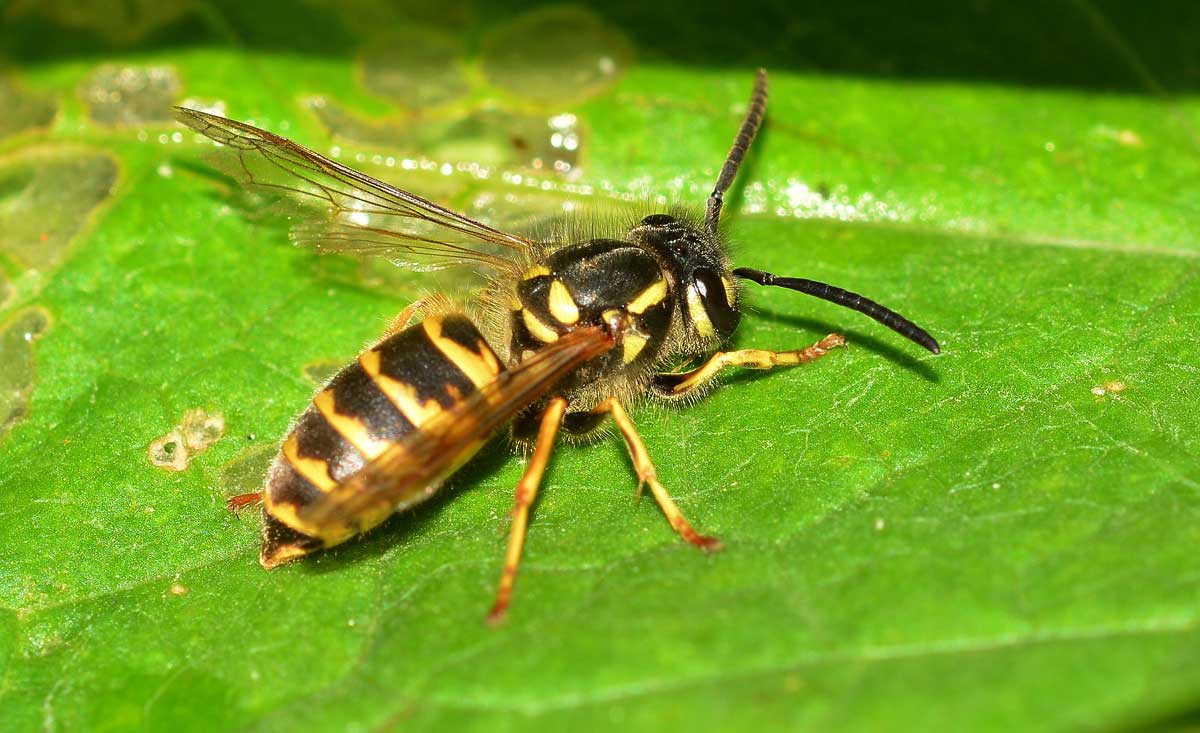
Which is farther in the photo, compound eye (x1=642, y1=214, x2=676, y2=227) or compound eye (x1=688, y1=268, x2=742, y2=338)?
compound eye (x1=642, y1=214, x2=676, y2=227)

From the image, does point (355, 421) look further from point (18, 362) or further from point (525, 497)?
point (18, 362)

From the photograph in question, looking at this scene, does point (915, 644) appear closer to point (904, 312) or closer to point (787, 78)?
point (904, 312)

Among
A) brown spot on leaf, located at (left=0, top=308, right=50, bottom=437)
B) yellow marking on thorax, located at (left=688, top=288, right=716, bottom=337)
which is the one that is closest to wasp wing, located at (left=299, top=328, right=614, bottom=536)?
yellow marking on thorax, located at (left=688, top=288, right=716, bottom=337)

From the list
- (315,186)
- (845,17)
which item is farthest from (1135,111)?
(315,186)

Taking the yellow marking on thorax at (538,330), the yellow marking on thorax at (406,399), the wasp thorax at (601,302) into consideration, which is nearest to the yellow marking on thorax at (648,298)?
the wasp thorax at (601,302)

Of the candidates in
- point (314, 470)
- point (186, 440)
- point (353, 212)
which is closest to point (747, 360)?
point (314, 470)

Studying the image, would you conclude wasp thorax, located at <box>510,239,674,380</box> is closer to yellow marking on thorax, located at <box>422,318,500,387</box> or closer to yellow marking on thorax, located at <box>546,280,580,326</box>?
yellow marking on thorax, located at <box>546,280,580,326</box>
